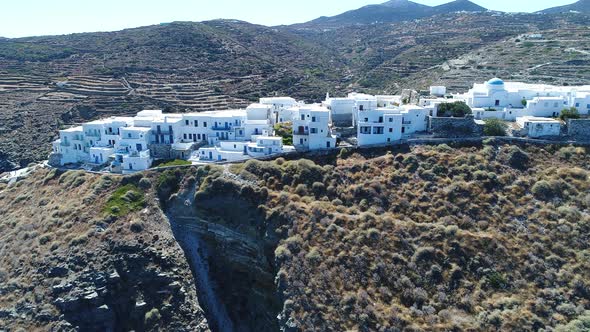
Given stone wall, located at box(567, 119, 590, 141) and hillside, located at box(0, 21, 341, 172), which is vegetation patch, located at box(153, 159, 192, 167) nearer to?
hillside, located at box(0, 21, 341, 172)

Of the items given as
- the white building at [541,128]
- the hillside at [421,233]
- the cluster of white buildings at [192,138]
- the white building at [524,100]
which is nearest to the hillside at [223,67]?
the cluster of white buildings at [192,138]

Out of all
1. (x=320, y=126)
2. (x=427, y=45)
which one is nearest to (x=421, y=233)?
(x=320, y=126)

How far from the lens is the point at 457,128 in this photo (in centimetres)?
4412

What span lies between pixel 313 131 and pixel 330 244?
13998 mm

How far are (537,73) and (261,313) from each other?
214 feet

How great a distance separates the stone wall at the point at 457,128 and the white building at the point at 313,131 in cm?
1083

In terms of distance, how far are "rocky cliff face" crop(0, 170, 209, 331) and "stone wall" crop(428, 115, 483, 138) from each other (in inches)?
1113

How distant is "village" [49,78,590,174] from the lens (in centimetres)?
4391

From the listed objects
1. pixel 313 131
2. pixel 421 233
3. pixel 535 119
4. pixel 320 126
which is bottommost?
pixel 421 233

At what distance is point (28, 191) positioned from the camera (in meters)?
50.2

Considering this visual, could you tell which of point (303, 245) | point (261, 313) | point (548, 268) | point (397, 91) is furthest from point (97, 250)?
point (397, 91)

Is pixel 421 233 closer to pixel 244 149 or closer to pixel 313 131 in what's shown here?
pixel 313 131

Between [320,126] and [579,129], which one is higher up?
[320,126]

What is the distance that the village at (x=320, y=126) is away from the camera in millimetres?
43906
